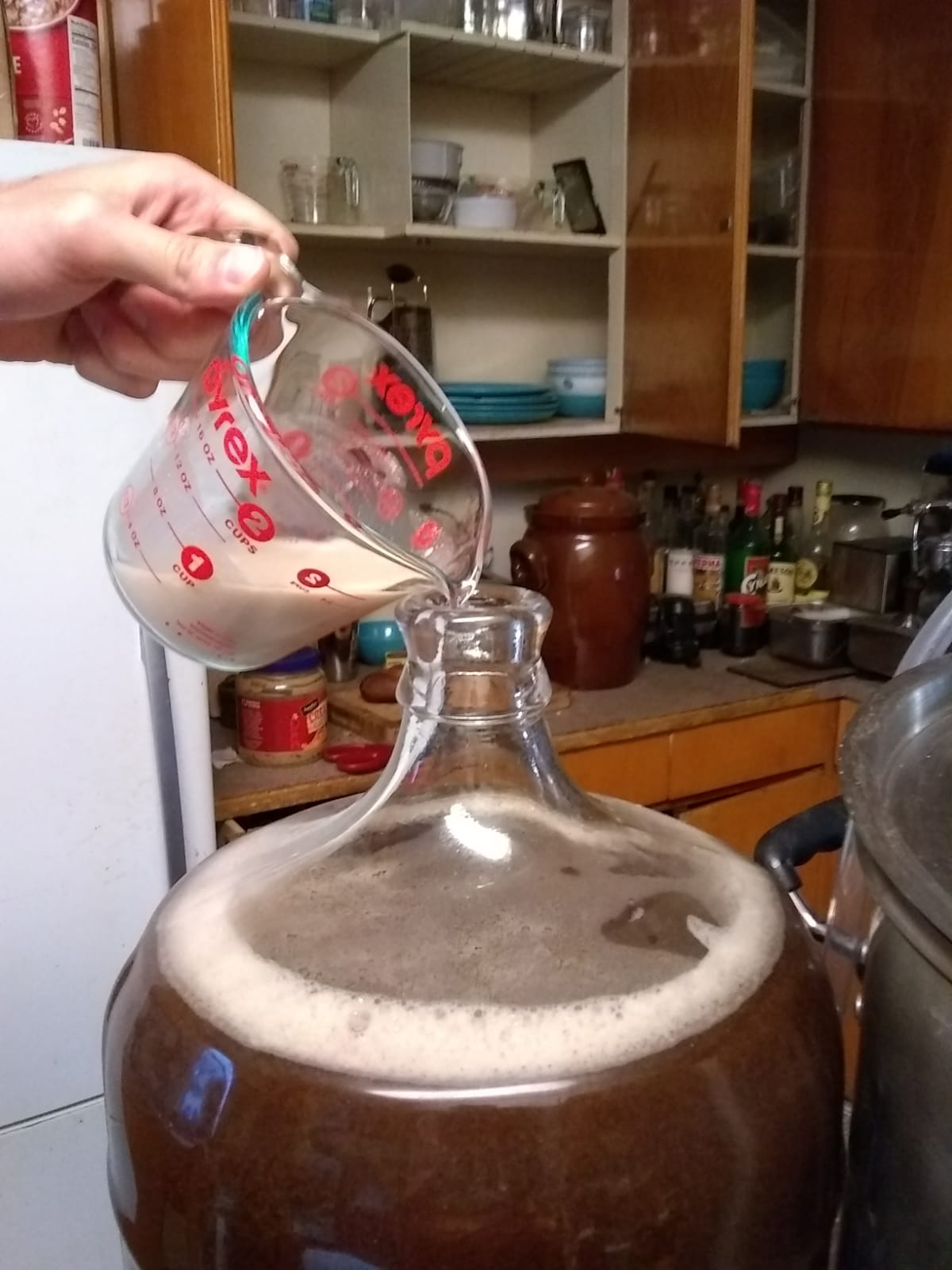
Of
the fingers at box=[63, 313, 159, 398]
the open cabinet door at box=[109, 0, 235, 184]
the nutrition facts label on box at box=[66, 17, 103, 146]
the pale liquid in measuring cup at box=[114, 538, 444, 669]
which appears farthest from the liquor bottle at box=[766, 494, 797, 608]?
the pale liquid in measuring cup at box=[114, 538, 444, 669]

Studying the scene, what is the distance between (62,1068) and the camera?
1067 millimetres


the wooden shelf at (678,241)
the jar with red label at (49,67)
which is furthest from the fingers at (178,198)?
the wooden shelf at (678,241)

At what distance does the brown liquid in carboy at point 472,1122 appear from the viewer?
0.99 ft

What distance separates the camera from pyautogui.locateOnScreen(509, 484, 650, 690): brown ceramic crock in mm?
1650

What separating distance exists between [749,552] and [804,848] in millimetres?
1603

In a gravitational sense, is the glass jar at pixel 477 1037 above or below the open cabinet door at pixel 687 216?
below

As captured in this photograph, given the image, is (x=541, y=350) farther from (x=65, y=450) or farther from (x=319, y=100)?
(x=65, y=450)

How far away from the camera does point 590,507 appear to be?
1.65m

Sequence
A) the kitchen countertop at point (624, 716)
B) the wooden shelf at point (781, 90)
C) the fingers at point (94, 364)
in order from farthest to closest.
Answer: the wooden shelf at point (781, 90)
the kitchen countertop at point (624, 716)
the fingers at point (94, 364)

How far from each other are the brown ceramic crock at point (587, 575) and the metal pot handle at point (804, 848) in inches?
45.6

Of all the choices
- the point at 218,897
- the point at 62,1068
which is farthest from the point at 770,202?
the point at 218,897

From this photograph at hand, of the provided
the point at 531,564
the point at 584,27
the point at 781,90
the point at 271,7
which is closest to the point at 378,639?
the point at 531,564

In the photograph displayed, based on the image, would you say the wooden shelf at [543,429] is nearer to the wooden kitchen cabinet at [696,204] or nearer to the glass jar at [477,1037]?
the wooden kitchen cabinet at [696,204]

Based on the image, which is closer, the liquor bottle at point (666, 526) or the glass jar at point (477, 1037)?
the glass jar at point (477, 1037)
